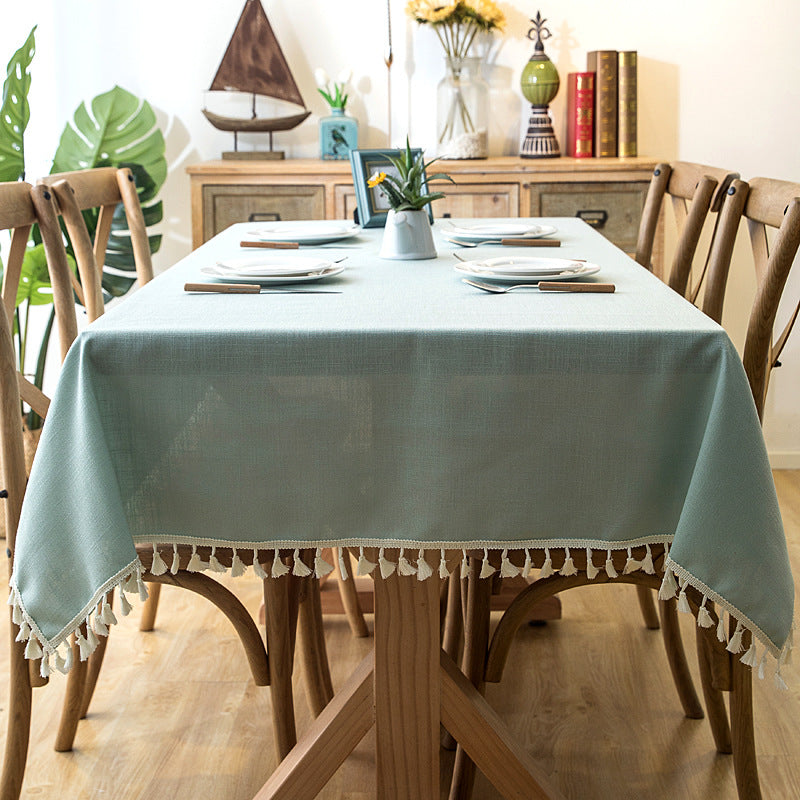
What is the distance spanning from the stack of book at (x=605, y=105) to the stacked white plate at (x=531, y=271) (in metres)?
1.68

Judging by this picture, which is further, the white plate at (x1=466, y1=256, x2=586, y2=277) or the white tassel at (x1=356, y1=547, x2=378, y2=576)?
the white plate at (x1=466, y1=256, x2=586, y2=277)

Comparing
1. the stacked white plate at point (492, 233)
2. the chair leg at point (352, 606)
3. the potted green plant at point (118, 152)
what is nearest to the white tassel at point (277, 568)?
the chair leg at point (352, 606)

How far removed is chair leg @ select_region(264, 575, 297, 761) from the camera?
1.45m

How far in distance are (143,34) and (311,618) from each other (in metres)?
2.34

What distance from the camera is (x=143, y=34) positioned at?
3248mm

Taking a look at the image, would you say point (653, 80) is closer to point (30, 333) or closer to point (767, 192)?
point (767, 192)

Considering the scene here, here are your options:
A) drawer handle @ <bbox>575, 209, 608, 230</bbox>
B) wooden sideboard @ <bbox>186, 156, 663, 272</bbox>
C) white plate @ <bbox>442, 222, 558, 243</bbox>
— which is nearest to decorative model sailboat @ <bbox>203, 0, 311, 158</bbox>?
wooden sideboard @ <bbox>186, 156, 663, 272</bbox>

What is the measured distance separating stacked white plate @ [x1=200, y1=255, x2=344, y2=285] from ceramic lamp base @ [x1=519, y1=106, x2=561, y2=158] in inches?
68.4

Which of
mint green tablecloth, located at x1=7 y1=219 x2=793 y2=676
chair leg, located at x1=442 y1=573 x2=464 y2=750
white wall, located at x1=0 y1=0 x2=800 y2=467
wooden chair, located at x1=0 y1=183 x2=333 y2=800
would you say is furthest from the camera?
white wall, located at x1=0 y1=0 x2=800 y2=467

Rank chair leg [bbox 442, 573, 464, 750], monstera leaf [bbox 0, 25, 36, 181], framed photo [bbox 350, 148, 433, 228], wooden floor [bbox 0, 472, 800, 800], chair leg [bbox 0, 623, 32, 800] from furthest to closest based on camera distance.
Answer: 1. monstera leaf [bbox 0, 25, 36, 181]
2. framed photo [bbox 350, 148, 433, 228]
3. chair leg [bbox 442, 573, 464, 750]
4. wooden floor [bbox 0, 472, 800, 800]
5. chair leg [bbox 0, 623, 32, 800]

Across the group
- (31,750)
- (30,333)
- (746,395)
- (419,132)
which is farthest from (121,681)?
(419,132)

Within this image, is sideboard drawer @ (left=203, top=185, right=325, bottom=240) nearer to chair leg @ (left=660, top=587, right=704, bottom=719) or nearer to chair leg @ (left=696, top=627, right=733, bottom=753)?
chair leg @ (left=660, top=587, right=704, bottom=719)

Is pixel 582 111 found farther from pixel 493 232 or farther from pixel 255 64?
pixel 493 232

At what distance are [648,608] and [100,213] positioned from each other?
143 cm
